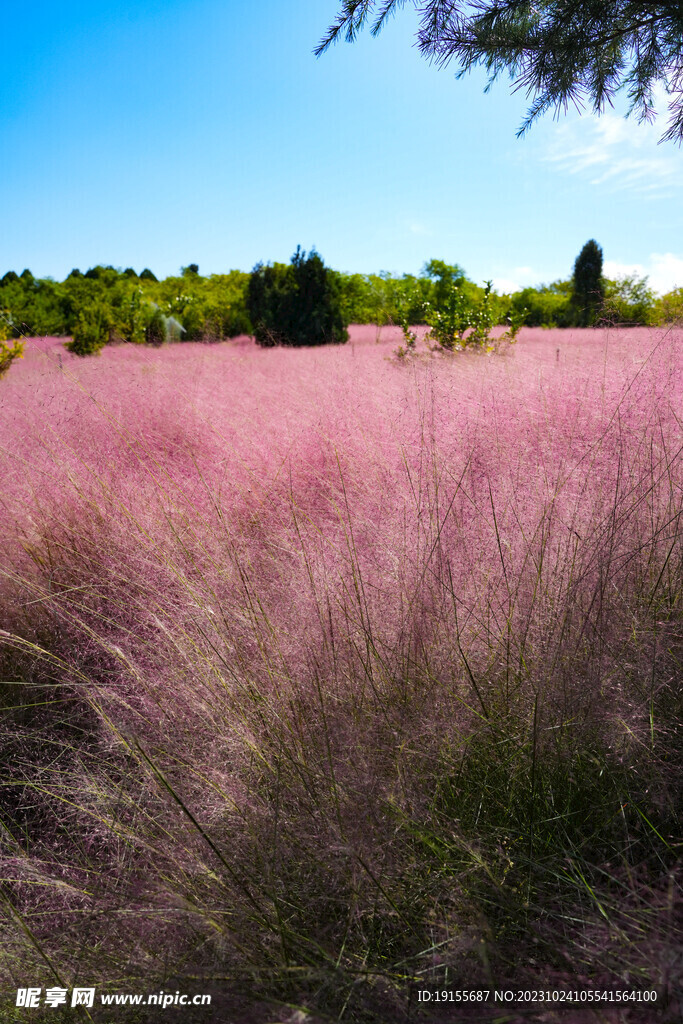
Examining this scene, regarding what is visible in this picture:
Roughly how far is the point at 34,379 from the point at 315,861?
213 inches

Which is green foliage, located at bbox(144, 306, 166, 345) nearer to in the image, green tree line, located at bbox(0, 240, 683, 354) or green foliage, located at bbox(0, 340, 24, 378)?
green tree line, located at bbox(0, 240, 683, 354)

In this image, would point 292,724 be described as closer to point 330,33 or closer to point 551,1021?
point 551,1021

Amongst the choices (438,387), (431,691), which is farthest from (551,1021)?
(438,387)

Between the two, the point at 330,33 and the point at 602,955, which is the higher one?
the point at 330,33

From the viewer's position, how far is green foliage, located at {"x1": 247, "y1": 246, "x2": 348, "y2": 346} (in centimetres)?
1321

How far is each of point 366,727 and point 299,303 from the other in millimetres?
13144

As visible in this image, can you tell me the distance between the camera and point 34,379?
550 centimetres

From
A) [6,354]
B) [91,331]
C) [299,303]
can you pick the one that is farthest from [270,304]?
[6,354]

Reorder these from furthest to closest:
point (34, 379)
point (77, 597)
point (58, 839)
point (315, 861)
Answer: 1. point (34, 379)
2. point (77, 597)
3. point (58, 839)
4. point (315, 861)

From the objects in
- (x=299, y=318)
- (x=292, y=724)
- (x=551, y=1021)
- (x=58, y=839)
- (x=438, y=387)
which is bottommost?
(x=58, y=839)

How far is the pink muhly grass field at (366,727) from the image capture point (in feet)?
3.91

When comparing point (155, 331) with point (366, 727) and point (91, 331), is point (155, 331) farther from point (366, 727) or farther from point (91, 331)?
point (366, 727)

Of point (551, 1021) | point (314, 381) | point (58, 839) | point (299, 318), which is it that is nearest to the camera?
point (551, 1021)

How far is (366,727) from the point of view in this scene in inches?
58.2
